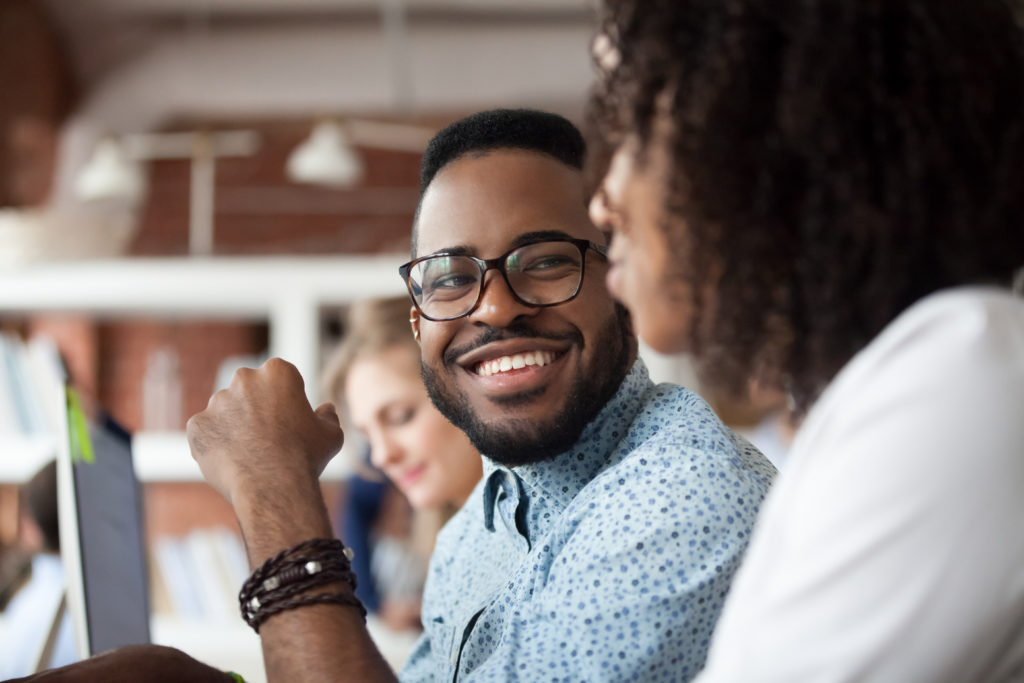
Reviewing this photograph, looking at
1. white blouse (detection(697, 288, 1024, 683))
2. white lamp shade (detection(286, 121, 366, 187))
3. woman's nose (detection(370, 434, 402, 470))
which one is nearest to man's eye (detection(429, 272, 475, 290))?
white blouse (detection(697, 288, 1024, 683))

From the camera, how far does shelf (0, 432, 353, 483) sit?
3.20 m

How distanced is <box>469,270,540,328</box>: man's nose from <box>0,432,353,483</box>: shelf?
2038 mm

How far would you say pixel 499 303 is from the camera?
1243 mm

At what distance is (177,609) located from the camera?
335cm

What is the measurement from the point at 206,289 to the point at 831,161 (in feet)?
10.1

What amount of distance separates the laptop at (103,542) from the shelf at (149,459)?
5.76 ft

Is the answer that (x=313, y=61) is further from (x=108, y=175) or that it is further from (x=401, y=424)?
(x=401, y=424)

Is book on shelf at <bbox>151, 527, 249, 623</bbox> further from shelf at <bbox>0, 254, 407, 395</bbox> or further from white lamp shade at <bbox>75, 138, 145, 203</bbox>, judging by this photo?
white lamp shade at <bbox>75, 138, 145, 203</bbox>

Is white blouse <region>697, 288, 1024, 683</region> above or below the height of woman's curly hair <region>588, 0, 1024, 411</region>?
below

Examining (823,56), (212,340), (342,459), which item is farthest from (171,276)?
(823,56)

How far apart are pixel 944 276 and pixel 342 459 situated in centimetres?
274

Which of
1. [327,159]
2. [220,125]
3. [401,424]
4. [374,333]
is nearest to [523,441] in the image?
[401,424]

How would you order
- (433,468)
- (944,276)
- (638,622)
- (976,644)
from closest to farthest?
(976,644) → (944,276) → (638,622) → (433,468)

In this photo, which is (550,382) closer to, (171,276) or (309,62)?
(171,276)
